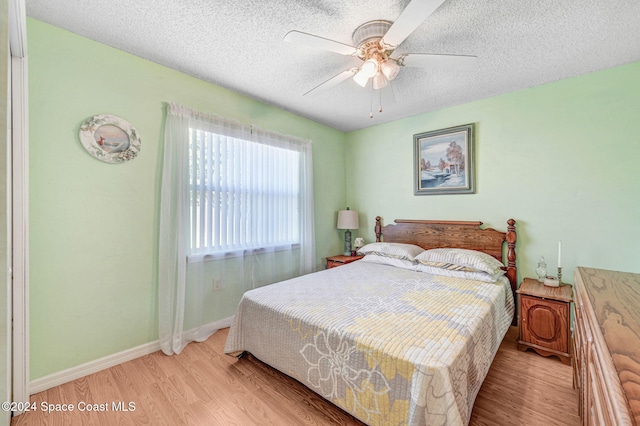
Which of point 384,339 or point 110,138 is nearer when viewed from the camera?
point 384,339

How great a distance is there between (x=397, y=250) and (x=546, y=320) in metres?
1.38

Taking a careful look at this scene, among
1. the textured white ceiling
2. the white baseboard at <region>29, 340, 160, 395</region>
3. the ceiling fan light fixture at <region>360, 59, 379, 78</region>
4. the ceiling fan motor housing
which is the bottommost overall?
the white baseboard at <region>29, 340, 160, 395</region>

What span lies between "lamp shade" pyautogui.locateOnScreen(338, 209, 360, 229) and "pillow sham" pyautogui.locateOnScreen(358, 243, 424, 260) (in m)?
0.54

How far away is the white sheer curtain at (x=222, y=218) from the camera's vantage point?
2275 mm

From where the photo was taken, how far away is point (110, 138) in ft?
6.59

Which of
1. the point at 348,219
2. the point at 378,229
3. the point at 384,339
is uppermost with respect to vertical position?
the point at 348,219

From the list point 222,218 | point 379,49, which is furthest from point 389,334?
point 222,218

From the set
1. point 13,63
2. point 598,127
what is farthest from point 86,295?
point 598,127

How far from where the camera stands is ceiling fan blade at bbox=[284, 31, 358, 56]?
1.47 metres

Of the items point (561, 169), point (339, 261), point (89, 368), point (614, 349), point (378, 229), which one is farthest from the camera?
point (378, 229)

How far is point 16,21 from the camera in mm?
1358

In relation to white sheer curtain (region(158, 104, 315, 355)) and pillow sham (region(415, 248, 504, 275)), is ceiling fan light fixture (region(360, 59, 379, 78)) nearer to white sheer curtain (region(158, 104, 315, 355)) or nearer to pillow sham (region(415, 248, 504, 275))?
white sheer curtain (region(158, 104, 315, 355))

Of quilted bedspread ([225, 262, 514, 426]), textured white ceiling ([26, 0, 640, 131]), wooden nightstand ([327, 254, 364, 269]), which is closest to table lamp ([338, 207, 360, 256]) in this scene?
wooden nightstand ([327, 254, 364, 269])

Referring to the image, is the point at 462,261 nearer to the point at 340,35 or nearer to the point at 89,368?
the point at 340,35
